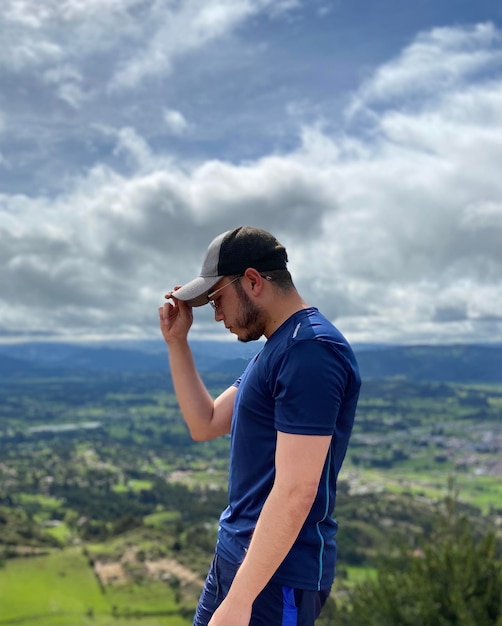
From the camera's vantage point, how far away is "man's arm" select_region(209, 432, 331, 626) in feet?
6.88

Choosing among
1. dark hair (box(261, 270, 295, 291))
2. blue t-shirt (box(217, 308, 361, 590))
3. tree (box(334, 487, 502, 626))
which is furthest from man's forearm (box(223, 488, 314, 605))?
tree (box(334, 487, 502, 626))

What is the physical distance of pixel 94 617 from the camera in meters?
33.3

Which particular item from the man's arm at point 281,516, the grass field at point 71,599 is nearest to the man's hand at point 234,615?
the man's arm at point 281,516

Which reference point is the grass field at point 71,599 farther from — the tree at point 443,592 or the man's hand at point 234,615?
the man's hand at point 234,615

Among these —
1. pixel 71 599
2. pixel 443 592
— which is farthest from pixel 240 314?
pixel 71 599

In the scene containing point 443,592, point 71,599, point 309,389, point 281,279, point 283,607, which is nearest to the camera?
point 309,389

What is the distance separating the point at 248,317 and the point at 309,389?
46 centimetres

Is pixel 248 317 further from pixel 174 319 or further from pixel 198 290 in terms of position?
pixel 174 319

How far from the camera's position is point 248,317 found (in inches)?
95.3

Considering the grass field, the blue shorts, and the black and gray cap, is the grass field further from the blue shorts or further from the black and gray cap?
the black and gray cap

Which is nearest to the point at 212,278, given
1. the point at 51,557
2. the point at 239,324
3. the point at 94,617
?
the point at 239,324

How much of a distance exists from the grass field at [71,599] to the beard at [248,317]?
3217 centimetres

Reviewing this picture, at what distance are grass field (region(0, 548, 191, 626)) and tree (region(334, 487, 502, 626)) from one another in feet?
68.5

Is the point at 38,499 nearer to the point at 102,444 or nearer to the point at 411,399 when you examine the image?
the point at 102,444
